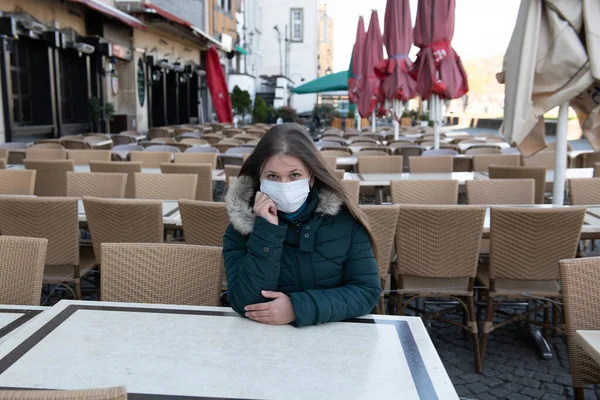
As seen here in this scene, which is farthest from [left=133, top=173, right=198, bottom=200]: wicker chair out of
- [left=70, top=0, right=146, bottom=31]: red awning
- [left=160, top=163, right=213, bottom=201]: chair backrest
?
[left=70, top=0, right=146, bottom=31]: red awning

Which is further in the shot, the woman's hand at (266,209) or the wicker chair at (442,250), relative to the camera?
the wicker chair at (442,250)

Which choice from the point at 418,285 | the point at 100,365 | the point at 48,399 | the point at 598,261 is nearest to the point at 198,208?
the point at 418,285

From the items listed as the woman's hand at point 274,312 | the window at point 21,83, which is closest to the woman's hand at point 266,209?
the woman's hand at point 274,312

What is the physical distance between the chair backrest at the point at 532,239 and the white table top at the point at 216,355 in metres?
1.60

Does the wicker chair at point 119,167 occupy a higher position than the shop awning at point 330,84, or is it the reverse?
the shop awning at point 330,84

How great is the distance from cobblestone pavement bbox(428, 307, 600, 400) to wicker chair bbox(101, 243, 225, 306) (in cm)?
164

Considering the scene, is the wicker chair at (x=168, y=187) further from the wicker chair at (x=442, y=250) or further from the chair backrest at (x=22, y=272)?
the chair backrest at (x=22, y=272)

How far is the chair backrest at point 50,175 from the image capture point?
5777 millimetres

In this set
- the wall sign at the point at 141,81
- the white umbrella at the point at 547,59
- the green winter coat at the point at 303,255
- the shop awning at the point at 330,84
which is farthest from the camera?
the shop awning at the point at 330,84

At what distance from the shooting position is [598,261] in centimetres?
233

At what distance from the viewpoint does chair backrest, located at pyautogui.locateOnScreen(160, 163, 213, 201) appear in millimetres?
5578

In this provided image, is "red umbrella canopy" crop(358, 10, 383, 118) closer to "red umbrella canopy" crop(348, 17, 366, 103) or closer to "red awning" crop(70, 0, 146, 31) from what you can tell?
"red umbrella canopy" crop(348, 17, 366, 103)

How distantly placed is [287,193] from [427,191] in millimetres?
2852

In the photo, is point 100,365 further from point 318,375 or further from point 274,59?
point 274,59
